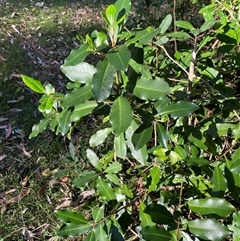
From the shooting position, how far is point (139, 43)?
1.03 m

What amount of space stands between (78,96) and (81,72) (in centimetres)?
7

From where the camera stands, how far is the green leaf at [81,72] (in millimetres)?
982

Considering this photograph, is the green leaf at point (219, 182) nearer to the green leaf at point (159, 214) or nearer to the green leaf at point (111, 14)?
the green leaf at point (159, 214)

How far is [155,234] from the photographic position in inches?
39.1

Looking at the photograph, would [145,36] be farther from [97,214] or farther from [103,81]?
[97,214]

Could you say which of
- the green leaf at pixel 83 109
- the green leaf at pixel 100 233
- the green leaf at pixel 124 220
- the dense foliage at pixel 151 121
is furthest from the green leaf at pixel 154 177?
the green leaf at pixel 83 109

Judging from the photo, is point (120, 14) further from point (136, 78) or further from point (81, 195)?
point (81, 195)

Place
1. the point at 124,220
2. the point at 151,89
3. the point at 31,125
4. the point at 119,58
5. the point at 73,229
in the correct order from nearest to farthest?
the point at 119,58
the point at 151,89
the point at 73,229
the point at 124,220
the point at 31,125

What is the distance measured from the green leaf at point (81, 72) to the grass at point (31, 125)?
0.72 metres

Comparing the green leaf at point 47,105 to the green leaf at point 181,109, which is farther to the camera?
the green leaf at point 47,105

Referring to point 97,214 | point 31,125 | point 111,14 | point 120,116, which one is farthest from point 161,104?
point 31,125

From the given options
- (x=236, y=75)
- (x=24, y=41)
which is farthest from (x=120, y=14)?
(x=24, y=41)

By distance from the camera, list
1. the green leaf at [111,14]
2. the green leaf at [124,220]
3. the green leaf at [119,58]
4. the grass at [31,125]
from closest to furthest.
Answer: the green leaf at [119,58], the green leaf at [111,14], the green leaf at [124,220], the grass at [31,125]

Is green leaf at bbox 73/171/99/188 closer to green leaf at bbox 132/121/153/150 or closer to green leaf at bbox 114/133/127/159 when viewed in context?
green leaf at bbox 114/133/127/159
